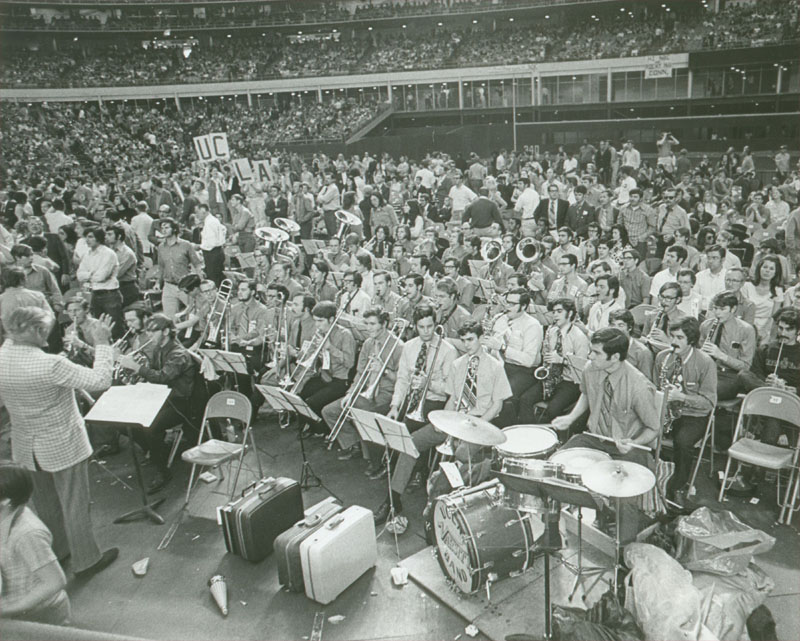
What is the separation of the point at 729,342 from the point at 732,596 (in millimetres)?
2967

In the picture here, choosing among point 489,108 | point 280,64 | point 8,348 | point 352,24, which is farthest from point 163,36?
point 8,348

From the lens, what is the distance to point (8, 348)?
4.39 meters

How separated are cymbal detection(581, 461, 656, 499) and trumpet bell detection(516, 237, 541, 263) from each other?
5.39m

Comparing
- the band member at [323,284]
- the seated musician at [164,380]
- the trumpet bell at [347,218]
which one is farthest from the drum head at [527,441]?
the trumpet bell at [347,218]

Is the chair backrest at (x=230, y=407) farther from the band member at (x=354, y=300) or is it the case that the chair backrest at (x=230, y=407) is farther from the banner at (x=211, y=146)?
the banner at (x=211, y=146)

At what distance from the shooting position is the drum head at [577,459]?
13.3 feet

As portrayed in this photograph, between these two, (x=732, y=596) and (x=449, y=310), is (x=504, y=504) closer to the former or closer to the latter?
(x=732, y=596)

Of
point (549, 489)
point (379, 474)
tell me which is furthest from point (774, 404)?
point (379, 474)

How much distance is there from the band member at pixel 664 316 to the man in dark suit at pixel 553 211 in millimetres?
6230

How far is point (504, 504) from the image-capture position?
4.23 metres

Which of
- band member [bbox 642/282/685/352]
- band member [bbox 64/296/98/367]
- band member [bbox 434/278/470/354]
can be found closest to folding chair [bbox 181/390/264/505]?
band member [bbox 64/296/98/367]

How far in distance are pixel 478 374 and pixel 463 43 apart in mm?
32984

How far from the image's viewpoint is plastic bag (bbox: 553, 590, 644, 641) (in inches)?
144

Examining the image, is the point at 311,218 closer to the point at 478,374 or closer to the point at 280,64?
the point at 478,374
